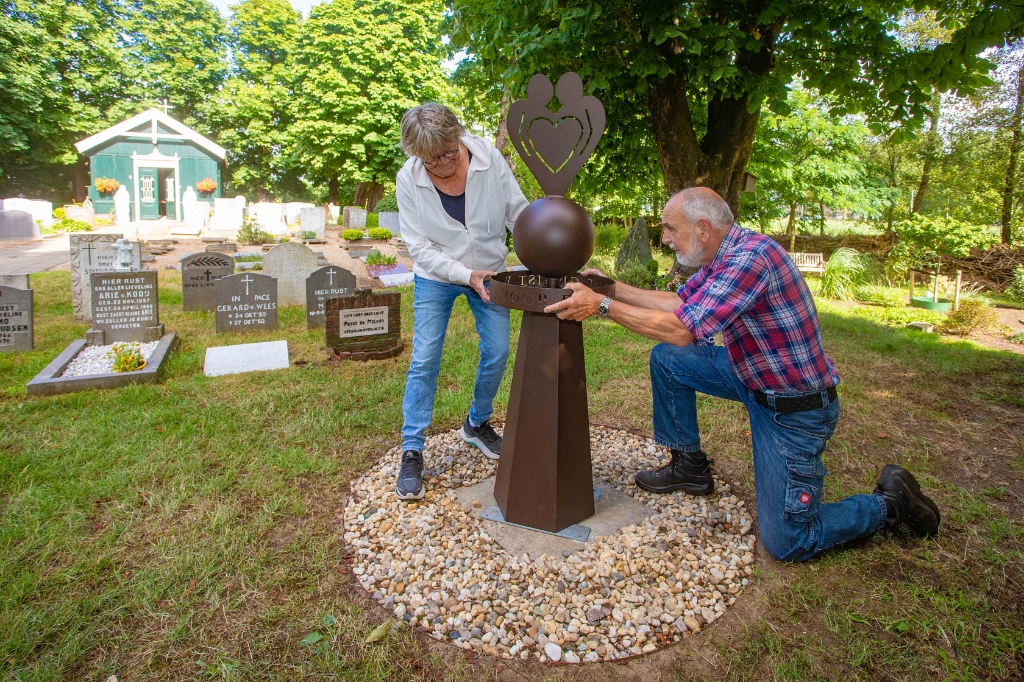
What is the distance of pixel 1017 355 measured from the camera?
7.00m

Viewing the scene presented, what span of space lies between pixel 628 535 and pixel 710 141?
262 inches

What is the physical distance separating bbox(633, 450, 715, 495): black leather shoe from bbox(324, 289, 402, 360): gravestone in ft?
11.9

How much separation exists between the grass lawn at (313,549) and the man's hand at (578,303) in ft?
4.66

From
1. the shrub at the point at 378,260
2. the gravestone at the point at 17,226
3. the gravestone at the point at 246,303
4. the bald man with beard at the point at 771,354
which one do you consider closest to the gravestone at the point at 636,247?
the shrub at the point at 378,260

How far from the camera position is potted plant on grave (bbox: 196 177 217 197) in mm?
25141

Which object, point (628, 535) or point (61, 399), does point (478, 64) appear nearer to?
point (61, 399)

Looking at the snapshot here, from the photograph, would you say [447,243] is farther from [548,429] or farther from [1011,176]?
[1011,176]

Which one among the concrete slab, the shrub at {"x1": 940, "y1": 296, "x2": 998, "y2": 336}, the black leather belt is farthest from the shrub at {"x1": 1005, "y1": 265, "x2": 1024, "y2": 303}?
the concrete slab

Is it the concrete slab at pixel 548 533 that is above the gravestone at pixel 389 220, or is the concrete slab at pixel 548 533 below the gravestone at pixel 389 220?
below

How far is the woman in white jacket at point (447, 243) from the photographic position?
3225 millimetres

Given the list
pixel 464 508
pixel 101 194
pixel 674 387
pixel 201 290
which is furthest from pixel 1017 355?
pixel 101 194

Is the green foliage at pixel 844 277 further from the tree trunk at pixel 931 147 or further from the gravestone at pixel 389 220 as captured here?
the gravestone at pixel 389 220

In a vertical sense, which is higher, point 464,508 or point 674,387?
point 674,387

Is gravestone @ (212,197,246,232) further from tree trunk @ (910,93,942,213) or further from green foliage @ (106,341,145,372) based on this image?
tree trunk @ (910,93,942,213)
